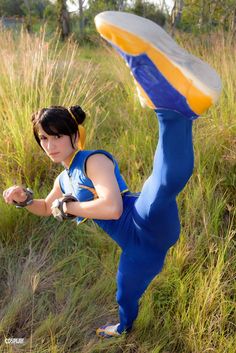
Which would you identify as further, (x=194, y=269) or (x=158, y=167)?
(x=194, y=269)

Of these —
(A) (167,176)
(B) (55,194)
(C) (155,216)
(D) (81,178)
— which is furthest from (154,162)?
(B) (55,194)

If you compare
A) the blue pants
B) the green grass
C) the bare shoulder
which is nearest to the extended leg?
the blue pants

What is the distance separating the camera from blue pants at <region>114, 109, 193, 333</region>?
0.94 meters

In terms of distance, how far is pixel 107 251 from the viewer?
193 centimetres

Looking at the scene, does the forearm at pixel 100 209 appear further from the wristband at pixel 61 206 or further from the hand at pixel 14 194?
the hand at pixel 14 194

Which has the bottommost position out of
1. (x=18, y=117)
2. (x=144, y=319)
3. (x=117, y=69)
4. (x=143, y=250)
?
(x=144, y=319)

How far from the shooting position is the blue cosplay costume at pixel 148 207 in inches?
37.1

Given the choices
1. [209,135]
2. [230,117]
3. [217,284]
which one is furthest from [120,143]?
[217,284]

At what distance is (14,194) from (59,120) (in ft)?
1.18

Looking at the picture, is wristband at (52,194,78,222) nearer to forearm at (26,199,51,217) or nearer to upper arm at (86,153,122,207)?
upper arm at (86,153,122,207)

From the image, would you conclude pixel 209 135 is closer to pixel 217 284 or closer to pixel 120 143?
pixel 120 143

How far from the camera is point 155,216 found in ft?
3.67

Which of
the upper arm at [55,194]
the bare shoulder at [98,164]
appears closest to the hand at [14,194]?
the upper arm at [55,194]

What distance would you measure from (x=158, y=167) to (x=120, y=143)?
5.47 feet
